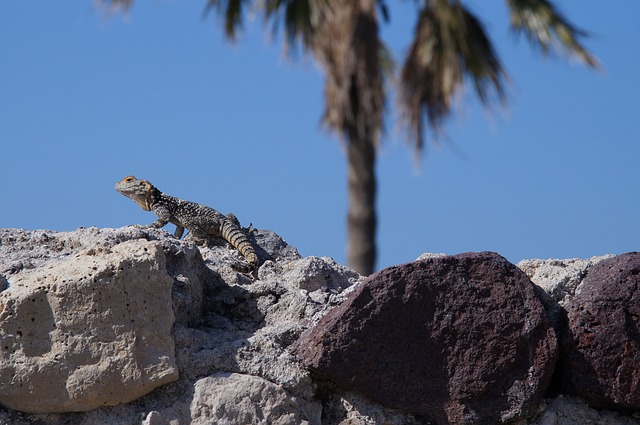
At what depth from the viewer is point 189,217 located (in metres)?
5.10

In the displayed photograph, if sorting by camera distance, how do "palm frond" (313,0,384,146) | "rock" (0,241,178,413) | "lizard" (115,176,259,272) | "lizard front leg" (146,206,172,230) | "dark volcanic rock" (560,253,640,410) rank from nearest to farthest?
"rock" (0,241,178,413) < "dark volcanic rock" (560,253,640,410) < "lizard" (115,176,259,272) < "lizard front leg" (146,206,172,230) < "palm frond" (313,0,384,146)

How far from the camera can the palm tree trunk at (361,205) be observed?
10242 millimetres

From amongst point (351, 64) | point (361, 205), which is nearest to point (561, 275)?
point (361, 205)

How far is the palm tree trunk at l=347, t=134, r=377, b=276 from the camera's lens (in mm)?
10242

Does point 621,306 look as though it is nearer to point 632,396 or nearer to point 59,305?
point 632,396

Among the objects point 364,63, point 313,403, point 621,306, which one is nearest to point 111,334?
point 313,403

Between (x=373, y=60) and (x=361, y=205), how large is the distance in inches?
71.7

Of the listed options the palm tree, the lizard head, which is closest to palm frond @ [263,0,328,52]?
the palm tree

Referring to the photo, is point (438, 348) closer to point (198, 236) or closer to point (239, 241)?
point (239, 241)

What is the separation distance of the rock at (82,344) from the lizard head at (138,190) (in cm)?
336

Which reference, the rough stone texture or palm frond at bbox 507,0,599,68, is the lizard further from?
palm frond at bbox 507,0,599,68

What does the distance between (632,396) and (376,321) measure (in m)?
0.83

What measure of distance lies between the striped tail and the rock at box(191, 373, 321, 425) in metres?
0.74

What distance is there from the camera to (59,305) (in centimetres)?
254
